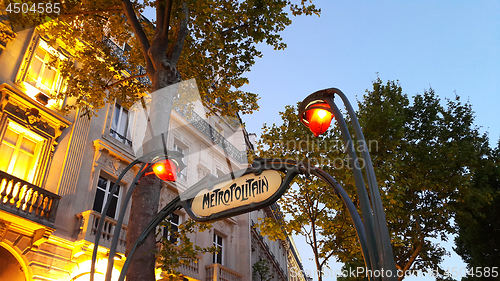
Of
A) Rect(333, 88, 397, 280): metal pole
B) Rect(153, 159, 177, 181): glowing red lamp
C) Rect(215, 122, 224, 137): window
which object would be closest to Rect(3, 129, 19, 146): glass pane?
Rect(153, 159, 177, 181): glowing red lamp

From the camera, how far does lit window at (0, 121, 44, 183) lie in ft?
30.1

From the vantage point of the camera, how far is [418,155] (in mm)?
14461

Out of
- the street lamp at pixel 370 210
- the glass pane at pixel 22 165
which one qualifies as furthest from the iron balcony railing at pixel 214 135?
the street lamp at pixel 370 210

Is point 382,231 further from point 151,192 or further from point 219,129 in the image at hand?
point 219,129

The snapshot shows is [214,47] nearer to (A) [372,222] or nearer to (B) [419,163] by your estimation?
(A) [372,222]

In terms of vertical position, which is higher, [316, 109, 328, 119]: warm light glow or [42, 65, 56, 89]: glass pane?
[42, 65, 56, 89]: glass pane

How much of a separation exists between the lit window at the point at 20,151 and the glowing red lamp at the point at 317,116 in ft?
29.6

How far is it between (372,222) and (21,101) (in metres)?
10.5

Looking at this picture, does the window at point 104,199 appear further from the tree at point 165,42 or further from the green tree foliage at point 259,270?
the green tree foliage at point 259,270

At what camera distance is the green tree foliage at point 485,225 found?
1510 cm

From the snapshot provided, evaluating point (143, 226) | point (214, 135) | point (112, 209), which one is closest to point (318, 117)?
point (143, 226)

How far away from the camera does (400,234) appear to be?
1419 cm

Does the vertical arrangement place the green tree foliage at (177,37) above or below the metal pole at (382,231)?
above

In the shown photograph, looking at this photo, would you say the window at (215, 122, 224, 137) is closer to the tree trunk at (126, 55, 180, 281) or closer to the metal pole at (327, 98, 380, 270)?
the tree trunk at (126, 55, 180, 281)
